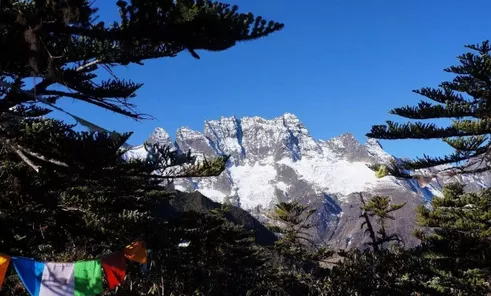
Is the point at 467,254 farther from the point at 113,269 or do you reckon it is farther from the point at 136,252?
the point at 113,269

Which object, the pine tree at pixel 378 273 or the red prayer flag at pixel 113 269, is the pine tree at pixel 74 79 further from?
the pine tree at pixel 378 273

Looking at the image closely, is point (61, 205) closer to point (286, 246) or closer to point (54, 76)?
point (54, 76)

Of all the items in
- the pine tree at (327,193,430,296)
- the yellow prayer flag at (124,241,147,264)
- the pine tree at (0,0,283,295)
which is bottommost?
the pine tree at (327,193,430,296)

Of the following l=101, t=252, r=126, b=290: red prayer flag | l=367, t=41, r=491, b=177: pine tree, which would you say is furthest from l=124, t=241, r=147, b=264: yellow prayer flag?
l=367, t=41, r=491, b=177: pine tree

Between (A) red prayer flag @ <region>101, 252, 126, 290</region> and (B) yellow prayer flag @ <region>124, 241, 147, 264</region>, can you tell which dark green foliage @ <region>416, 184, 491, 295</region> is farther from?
(A) red prayer flag @ <region>101, 252, 126, 290</region>

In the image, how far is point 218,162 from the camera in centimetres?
825

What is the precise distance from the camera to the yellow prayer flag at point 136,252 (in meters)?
12.0

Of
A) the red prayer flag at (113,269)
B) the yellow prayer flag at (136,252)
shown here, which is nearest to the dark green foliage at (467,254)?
the yellow prayer flag at (136,252)

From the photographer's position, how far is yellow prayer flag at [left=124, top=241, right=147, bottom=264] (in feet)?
39.3

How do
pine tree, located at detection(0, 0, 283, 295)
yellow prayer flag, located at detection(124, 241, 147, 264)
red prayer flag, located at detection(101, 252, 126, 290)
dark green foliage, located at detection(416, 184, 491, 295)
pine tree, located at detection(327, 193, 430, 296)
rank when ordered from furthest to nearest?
pine tree, located at detection(327, 193, 430, 296) < dark green foliage, located at detection(416, 184, 491, 295) < yellow prayer flag, located at detection(124, 241, 147, 264) < red prayer flag, located at detection(101, 252, 126, 290) < pine tree, located at detection(0, 0, 283, 295)

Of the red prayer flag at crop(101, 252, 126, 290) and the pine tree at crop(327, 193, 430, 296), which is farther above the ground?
the red prayer flag at crop(101, 252, 126, 290)

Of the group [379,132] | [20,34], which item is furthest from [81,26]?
[379,132]

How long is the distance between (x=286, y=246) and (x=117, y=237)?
17291 millimetres

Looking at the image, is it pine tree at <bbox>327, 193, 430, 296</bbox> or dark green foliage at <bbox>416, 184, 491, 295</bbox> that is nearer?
dark green foliage at <bbox>416, 184, 491, 295</bbox>
